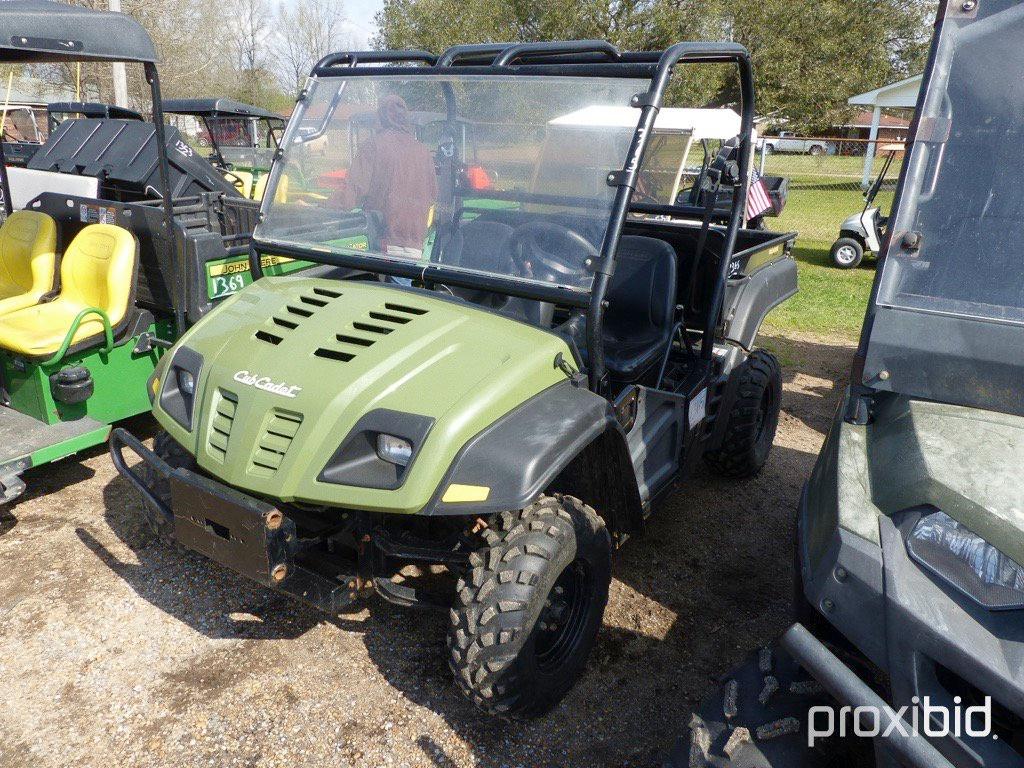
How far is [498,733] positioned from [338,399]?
117 centimetres

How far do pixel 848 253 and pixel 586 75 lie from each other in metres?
9.39

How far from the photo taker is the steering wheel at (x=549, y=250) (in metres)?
2.47

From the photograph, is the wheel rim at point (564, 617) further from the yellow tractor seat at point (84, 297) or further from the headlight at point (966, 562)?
the yellow tractor seat at point (84, 297)

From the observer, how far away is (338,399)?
7.06 feet

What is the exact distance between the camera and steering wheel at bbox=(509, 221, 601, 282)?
8.12ft

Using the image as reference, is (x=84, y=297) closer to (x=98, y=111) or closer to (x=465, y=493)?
(x=465, y=493)

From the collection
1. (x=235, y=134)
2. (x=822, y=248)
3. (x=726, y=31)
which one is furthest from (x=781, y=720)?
(x=726, y=31)

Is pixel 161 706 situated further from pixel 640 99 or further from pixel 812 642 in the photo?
pixel 640 99

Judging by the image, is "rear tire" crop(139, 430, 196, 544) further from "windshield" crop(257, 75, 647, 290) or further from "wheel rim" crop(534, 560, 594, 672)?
"wheel rim" crop(534, 560, 594, 672)

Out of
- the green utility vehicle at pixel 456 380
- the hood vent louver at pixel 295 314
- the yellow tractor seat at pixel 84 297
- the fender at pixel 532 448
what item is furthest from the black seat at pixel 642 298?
the yellow tractor seat at pixel 84 297

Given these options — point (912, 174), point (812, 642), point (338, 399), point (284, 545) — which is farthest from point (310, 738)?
point (912, 174)

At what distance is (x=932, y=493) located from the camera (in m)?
1.57

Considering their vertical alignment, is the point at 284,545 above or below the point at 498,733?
above

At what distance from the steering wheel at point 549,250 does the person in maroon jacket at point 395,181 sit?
15.6 inches
